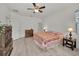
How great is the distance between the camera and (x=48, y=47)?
7.25ft

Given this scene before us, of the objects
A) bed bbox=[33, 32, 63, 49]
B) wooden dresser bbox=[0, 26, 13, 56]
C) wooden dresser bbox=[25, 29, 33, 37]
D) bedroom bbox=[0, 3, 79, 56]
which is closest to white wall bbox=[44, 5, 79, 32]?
bedroom bbox=[0, 3, 79, 56]

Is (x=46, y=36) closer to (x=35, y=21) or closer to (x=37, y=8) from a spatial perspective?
(x=35, y=21)

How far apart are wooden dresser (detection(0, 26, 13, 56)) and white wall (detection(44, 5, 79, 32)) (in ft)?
2.35

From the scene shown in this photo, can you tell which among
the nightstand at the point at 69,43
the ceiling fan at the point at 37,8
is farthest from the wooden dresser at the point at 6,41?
the nightstand at the point at 69,43

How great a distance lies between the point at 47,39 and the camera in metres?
2.20

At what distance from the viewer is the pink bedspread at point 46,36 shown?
2205 mm

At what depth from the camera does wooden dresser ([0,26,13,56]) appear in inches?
86.2

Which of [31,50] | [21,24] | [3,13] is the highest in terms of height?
[3,13]

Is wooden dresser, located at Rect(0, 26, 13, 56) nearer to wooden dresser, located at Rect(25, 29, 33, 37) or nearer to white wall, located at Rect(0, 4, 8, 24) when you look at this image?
white wall, located at Rect(0, 4, 8, 24)

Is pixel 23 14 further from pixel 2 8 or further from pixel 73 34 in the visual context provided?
pixel 73 34

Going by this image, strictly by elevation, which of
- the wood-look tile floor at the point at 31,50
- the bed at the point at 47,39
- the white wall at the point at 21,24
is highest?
the white wall at the point at 21,24

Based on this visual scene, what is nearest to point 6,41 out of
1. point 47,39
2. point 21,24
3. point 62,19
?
point 21,24

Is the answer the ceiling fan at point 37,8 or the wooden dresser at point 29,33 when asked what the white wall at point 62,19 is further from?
the wooden dresser at point 29,33

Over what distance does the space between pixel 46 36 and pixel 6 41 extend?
0.73 metres
